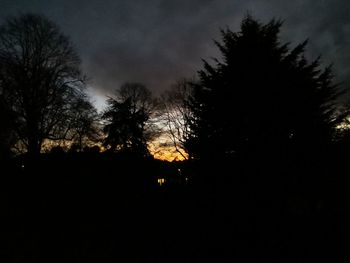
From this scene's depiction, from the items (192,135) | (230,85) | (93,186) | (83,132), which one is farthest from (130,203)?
(83,132)

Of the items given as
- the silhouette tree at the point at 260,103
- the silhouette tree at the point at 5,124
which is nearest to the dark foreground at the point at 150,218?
the silhouette tree at the point at 260,103

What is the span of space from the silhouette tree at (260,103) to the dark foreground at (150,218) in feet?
4.95

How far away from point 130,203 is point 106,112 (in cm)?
1733

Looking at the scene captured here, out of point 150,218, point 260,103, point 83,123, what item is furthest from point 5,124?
point 260,103

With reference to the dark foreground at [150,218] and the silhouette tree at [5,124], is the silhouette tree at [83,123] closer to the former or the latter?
the silhouette tree at [5,124]

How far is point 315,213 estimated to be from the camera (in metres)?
4.95

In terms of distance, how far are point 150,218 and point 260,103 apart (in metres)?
5.33

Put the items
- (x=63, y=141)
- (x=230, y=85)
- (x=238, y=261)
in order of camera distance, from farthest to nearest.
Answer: (x=63, y=141)
(x=230, y=85)
(x=238, y=261)

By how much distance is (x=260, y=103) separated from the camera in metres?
8.16

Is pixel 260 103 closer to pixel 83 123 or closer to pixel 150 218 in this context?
pixel 150 218

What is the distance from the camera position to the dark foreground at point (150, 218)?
4.52 meters

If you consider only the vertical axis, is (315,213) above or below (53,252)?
above

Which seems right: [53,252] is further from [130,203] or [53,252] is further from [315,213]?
[315,213]

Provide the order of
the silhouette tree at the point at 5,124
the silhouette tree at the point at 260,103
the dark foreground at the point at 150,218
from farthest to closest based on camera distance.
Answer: the silhouette tree at the point at 5,124 → the silhouette tree at the point at 260,103 → the dark foreground at the point at 150,218
